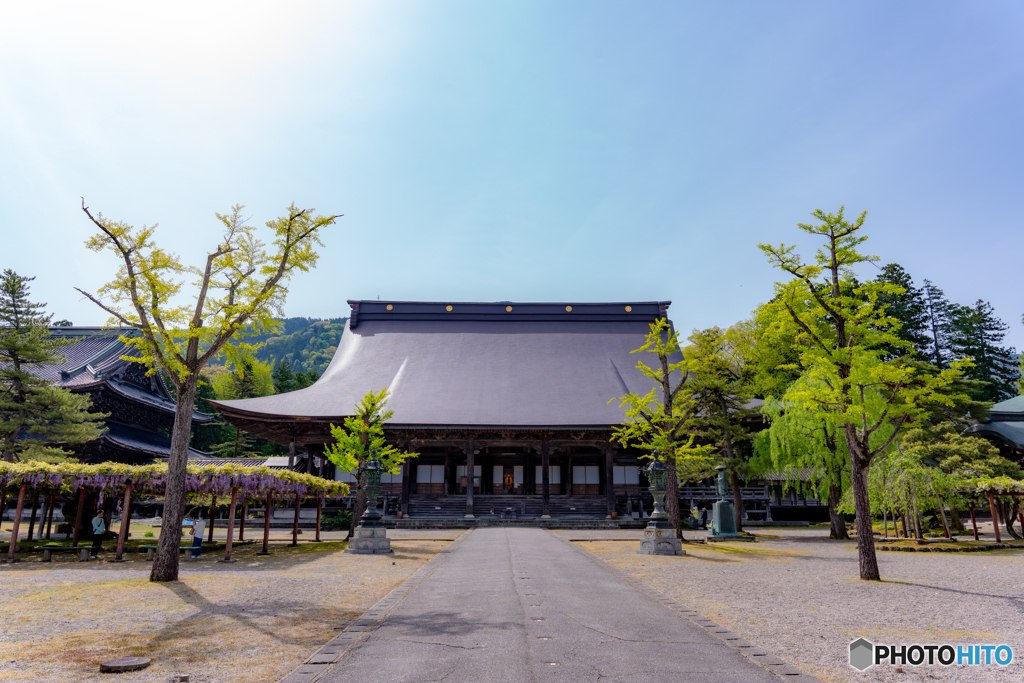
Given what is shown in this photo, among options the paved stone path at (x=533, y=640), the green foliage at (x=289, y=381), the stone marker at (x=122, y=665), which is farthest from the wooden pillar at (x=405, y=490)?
the green foliage at (x=289, y=381)

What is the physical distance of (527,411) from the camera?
31.6 metres

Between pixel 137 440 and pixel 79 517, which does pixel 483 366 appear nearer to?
pixel 137 440

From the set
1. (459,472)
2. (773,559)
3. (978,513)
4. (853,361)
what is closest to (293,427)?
(459,472)

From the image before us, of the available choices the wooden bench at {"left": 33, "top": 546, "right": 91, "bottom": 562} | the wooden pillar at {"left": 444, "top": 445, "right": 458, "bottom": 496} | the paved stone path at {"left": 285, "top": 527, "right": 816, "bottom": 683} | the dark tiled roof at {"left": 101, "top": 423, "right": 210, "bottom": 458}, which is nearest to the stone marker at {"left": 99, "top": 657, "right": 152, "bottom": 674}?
the paved stone path at {"left": 285, "top": 527, "right": 816, "bottom": 683}

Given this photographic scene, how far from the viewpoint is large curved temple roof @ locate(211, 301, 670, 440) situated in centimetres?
3069

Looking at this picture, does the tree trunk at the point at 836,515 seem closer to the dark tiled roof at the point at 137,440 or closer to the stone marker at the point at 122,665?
the stone marker at the point at 122,665

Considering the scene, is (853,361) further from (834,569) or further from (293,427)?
(293,427)

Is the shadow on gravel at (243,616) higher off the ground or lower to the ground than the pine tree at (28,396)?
lower

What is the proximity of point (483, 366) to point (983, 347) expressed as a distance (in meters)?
49.4

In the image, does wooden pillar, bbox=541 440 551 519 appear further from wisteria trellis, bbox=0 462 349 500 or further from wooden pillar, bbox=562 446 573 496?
wisteria trellis, bbox=0 462 349 500

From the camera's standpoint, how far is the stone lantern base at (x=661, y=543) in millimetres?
17156

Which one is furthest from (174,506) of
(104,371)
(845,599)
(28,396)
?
(104,371)

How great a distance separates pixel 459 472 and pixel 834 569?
79.5 ft

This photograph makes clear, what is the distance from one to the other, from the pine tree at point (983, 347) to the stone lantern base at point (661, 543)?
5166 centimetres
